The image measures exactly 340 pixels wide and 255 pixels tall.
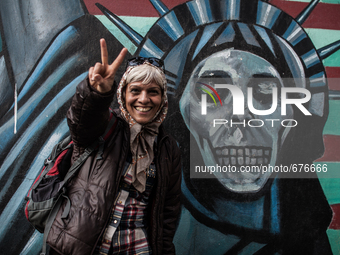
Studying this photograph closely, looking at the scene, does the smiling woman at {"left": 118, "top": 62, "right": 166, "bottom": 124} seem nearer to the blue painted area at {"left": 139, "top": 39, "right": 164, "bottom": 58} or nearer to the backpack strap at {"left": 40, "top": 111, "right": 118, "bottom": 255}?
the backpack strap at {"left": 40, "top": 111, "right": 118, "bottom": 255}

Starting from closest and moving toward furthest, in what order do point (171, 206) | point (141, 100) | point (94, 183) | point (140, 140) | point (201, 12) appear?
point (94, 183) → point (141, 100) → point (140, 140) → point (171, 206) → point (201, 12)

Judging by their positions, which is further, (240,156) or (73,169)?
(240,156)

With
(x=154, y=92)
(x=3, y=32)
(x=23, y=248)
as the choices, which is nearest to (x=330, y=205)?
(x=154, y=92)

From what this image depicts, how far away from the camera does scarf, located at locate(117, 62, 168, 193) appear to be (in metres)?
1.46

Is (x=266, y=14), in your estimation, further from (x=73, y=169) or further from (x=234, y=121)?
(x=73, y=169)

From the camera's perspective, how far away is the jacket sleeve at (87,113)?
1194 mm

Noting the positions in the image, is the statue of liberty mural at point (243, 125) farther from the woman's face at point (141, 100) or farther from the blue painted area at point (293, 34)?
the woman's face at point (141, 100)

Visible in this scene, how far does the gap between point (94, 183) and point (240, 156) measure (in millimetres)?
1782

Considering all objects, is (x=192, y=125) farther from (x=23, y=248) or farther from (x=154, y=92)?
(x=23, y=248)

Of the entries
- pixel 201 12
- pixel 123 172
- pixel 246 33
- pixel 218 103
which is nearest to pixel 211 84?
pixel 218 103

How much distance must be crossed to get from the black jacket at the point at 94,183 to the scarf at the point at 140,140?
0.16 ft

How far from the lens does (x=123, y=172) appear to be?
1.46m

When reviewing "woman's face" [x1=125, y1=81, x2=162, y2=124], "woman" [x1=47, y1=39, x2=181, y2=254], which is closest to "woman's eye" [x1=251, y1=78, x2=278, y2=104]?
"woman" [x1=47, y1=39, x2=181, y2=254]

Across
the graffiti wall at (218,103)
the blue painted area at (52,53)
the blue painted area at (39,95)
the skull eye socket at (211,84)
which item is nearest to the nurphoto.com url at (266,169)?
the graffiti wall at (218,103)
